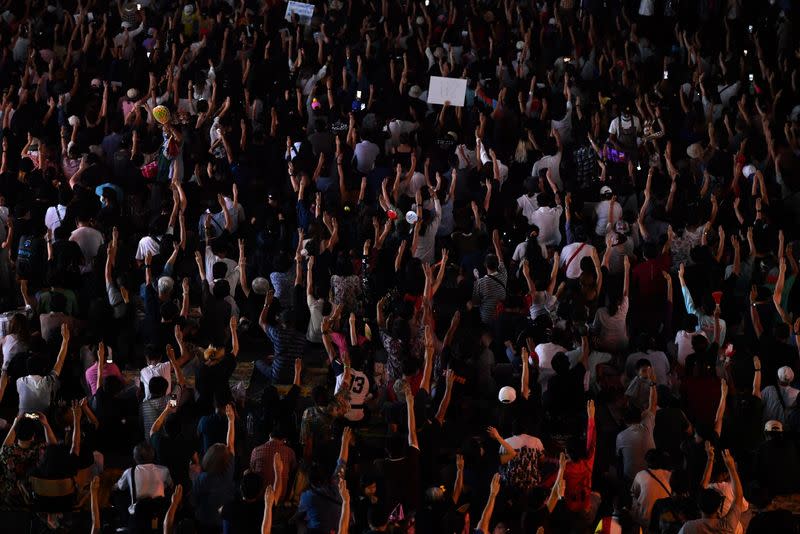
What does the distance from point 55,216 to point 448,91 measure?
530 centimetres

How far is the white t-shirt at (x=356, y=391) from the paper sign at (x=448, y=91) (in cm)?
663

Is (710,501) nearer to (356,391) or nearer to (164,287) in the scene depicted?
(356,391)

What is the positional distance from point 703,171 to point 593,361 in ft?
16.1

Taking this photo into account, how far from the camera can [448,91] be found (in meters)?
15.8

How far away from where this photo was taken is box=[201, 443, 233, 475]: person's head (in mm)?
8445

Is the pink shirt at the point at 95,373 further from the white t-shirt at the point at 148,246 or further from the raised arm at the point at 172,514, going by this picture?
the white t-shirt at the point at 148,246

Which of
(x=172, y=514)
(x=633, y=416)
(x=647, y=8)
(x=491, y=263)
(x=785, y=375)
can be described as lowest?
(x=172, y=514)

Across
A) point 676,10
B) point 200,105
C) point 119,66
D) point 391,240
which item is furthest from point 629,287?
point 676,10

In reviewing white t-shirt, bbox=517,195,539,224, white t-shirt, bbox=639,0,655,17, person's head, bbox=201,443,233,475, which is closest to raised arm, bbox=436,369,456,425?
person's head, bbox=201,443,233,475

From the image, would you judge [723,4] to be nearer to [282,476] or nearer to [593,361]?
[593,361]

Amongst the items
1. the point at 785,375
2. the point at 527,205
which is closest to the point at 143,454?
the point at 785,375

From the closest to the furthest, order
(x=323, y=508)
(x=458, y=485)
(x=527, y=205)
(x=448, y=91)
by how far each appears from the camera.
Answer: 1. (x=323, y=508)
2. (x=458, y=485)
3. (x=527, y=205)
4. (x=448, y=91)

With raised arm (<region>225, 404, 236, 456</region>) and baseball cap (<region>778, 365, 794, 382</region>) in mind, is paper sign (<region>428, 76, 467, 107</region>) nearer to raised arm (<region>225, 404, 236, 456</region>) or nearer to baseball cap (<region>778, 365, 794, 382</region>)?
baseball cap (<region>778, 365, 794, 382</region>)

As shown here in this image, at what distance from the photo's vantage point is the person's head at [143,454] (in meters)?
8.31
